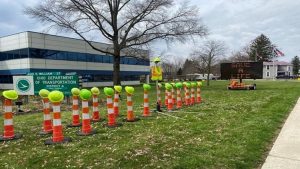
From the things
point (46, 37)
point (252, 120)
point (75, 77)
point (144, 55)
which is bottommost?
point (252, 120)

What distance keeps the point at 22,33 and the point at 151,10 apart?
63.2ft

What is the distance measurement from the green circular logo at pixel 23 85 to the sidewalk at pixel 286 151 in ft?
38.2

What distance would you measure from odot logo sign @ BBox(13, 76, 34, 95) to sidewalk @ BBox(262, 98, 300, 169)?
37.9ft

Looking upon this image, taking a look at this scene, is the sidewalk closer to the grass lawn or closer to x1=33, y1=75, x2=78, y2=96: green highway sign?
the grass lawn

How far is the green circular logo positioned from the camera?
1521 cm

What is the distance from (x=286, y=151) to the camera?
634 cm

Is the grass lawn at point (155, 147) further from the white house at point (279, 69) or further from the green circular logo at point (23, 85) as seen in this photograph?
the white house at point (279, 69)

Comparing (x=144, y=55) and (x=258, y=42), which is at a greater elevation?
(x=258, y=42)

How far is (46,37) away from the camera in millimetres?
43000

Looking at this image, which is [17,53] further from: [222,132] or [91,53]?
[222,132]

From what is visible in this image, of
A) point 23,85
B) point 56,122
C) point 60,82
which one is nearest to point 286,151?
point 56,122

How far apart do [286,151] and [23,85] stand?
41.3 feet

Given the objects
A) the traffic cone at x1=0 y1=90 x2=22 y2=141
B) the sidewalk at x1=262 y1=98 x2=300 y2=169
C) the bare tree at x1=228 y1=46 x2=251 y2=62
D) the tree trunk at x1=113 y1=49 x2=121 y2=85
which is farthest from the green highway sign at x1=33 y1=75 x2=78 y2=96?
the bare tree at x1=228 y1=46 x2=251 y2=62

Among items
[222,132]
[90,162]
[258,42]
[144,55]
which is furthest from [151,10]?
[258,42]
